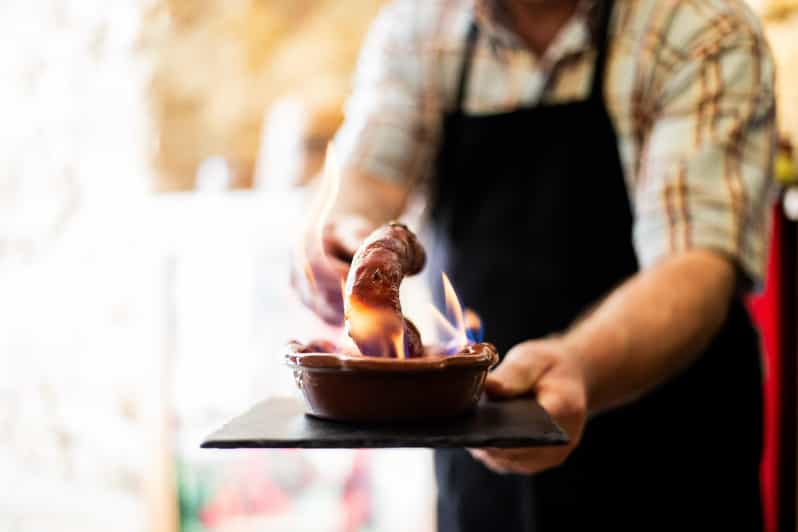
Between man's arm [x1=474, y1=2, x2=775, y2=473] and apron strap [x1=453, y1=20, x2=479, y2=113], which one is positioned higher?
apron strap [x1=453, y1=20, x2=479, y2=113]

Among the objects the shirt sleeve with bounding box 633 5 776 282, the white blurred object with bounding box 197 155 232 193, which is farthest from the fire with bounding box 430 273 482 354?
the white blurred object with bounding box 197 155 232 193

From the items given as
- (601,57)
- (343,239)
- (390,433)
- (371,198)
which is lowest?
(390,433)

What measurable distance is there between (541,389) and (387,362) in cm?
34

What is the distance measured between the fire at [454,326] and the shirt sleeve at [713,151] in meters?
0.55

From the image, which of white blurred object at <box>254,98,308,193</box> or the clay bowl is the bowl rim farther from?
white blurred object at <box>254,98,308,193</box>

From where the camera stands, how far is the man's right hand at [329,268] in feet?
3.95

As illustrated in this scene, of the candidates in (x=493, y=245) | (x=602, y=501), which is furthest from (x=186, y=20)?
(x=602, y=501)

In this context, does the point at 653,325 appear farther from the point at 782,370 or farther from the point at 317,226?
the point at 782,370

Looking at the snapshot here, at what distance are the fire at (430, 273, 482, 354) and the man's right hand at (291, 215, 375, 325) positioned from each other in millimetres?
152

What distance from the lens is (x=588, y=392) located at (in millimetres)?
1256

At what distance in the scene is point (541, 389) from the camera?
1130 mm

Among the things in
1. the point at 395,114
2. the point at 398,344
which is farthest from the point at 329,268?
the point at 395,114

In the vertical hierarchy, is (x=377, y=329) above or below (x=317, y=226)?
below

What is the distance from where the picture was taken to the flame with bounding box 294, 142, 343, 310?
3.88 feet
